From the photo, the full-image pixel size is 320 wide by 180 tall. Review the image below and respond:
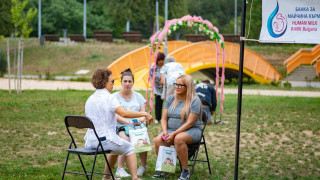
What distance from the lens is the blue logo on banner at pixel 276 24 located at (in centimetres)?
629

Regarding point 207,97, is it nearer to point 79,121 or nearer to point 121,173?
point 121,173

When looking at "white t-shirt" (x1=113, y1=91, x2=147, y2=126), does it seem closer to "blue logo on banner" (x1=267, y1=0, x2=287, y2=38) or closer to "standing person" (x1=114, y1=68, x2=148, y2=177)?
"standing person" (x1=114, y1=68, x2=148, y2=177)

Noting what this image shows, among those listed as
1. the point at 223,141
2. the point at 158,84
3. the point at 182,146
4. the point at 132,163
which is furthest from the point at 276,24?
the point at 158,84

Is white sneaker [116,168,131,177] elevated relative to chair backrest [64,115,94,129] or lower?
lower

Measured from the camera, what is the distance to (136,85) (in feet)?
80.8

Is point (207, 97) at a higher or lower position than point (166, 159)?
higher

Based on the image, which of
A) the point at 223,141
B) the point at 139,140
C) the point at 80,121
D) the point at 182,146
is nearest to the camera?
the point at 80,121

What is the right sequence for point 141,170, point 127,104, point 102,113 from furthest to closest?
1. point 141,170
2. point 127,104
3. point 102,113

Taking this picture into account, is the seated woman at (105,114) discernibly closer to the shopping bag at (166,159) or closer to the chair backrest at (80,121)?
the chair backrest at (80,121)

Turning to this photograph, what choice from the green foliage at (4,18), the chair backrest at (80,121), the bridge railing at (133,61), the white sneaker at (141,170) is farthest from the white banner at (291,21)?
the green foliage at (4,18)

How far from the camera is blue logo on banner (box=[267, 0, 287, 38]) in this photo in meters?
6.29

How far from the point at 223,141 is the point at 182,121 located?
345 centimetres

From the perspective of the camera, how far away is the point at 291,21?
20.6 ft

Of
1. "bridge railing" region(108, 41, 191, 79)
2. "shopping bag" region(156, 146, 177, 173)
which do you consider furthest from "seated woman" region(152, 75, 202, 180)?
"bridge railing" region(108, 41, 191, 79)
